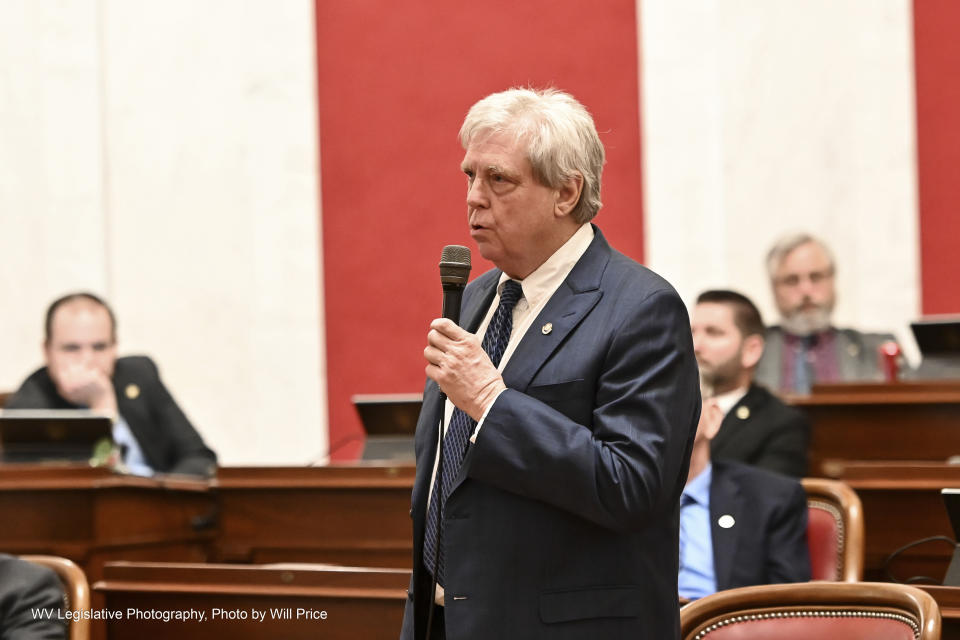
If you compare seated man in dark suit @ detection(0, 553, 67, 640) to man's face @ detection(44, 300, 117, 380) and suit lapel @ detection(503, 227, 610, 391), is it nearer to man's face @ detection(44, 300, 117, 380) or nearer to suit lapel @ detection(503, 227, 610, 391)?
suit lapel @ detection(503, 227, 610, 391)

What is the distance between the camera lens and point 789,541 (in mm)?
3379

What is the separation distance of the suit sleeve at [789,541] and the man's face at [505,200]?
149cm

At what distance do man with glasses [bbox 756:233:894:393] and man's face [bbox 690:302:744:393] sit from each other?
1155 millimetres

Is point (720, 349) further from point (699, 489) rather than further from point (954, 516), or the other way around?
point (954, 516)

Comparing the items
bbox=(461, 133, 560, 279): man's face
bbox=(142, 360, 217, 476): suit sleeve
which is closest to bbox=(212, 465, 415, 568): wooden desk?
bbox=(142, 360, 217, 476): suit sleeve

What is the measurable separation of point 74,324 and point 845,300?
3.41 meters

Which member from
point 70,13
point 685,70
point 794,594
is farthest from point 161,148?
point 794,594

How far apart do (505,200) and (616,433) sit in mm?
415

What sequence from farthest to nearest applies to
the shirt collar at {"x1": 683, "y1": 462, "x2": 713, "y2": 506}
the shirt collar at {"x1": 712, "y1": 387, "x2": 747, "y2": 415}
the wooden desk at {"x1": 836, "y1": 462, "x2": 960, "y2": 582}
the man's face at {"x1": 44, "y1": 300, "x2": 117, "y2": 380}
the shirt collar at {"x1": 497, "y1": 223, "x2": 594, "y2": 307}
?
the man's face at {"x1": 44, "y1": 300, "x2": 117, "y2": 380}
the shirt collar at {"x1": 712, "y1": 387, "x2": 747, "y2": 415}
the wooden desk at {"x1": 836, "y1": 462, "x2": 960, "y2": 582}
the shirt collar at {"x1": 683, "y1": 462, "x2": 713, "y2": 506}
the shirt collar at {"x1": 497, "y1": 223, "x2": 594, "y2": 307}

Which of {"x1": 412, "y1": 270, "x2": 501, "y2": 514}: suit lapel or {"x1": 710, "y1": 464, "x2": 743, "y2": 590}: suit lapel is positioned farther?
{"x1": 710, "y1": 464, "x2": 743, "y2": 590}: suit lapel

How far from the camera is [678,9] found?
6.48 metres

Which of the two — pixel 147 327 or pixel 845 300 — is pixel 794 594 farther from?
pixel 147 327

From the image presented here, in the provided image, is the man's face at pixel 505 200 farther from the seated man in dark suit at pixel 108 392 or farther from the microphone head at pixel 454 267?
the seated man in dark suit at pixel 108 392

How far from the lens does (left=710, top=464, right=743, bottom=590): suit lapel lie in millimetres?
3346
